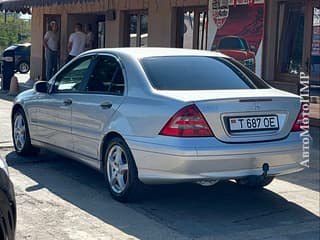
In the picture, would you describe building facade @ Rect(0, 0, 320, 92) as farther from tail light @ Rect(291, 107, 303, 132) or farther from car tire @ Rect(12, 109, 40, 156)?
tail light @ Rect(291, 107, 303, 132)

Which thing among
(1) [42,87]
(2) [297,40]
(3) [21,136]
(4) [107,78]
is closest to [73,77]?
(1) [42,87]

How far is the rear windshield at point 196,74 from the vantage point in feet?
21.2

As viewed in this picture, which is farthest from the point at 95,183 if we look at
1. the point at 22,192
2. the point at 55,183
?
the point at 22,192

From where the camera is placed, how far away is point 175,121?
590 centimetres

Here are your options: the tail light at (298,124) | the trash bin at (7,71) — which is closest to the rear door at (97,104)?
the tail light at (298,124)

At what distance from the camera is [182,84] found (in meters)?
6.45

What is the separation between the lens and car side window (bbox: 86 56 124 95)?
6.85 metres

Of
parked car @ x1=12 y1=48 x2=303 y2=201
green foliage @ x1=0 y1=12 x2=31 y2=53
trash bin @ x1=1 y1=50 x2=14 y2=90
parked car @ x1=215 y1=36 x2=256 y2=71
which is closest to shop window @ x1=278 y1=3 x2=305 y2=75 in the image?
parked car @ x1=215 y1=36 x2=256 y2=71

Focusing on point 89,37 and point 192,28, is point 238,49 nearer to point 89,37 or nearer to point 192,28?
point 192,28

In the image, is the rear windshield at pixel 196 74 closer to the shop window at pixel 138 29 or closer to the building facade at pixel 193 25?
the building facade at pixel 193 25

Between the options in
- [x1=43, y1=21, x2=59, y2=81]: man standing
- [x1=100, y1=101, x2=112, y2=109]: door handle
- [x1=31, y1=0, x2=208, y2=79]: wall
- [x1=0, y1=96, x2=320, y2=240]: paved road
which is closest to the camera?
[x1=0, y1=96, x2=320, y2=240]: paved road

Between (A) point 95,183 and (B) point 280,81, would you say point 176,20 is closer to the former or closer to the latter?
Answer: (B) point 280,81

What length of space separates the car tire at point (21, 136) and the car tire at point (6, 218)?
485 cm

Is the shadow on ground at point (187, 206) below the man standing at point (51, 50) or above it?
below
